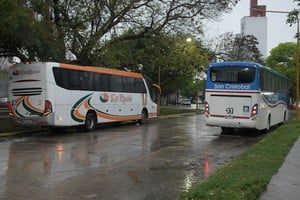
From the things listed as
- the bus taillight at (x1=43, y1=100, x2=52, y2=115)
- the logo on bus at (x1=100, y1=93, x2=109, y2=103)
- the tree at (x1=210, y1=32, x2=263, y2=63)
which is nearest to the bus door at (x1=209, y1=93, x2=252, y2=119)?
the logo on bus at (x1=100, y1=93, x2=109, y2=103)

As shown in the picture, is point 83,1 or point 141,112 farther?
point 141,112

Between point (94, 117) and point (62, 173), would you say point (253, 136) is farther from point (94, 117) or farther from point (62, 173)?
Answer: point (62, 173)

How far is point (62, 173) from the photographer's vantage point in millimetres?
10906

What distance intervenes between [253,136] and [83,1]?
12.7 metres

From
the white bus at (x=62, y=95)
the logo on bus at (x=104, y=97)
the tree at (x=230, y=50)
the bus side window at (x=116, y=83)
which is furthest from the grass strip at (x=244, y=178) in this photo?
the tree at (x=230, y=50)

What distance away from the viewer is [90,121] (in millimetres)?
24047

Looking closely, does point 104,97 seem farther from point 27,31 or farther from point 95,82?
point 27,31

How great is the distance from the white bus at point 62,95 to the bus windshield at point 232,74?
6319 mm

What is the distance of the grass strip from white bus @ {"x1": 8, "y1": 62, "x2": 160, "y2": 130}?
10.5 metres

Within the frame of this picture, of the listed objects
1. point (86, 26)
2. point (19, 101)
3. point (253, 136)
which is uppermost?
point (86, 26)

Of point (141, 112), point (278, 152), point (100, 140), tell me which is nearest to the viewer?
point (278, 152)

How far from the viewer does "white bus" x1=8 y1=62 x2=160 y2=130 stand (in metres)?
21.0

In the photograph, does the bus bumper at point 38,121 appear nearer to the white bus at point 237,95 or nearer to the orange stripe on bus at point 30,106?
the orange stripe on bus at point 30,106

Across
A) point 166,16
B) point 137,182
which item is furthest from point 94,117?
point 137,182
